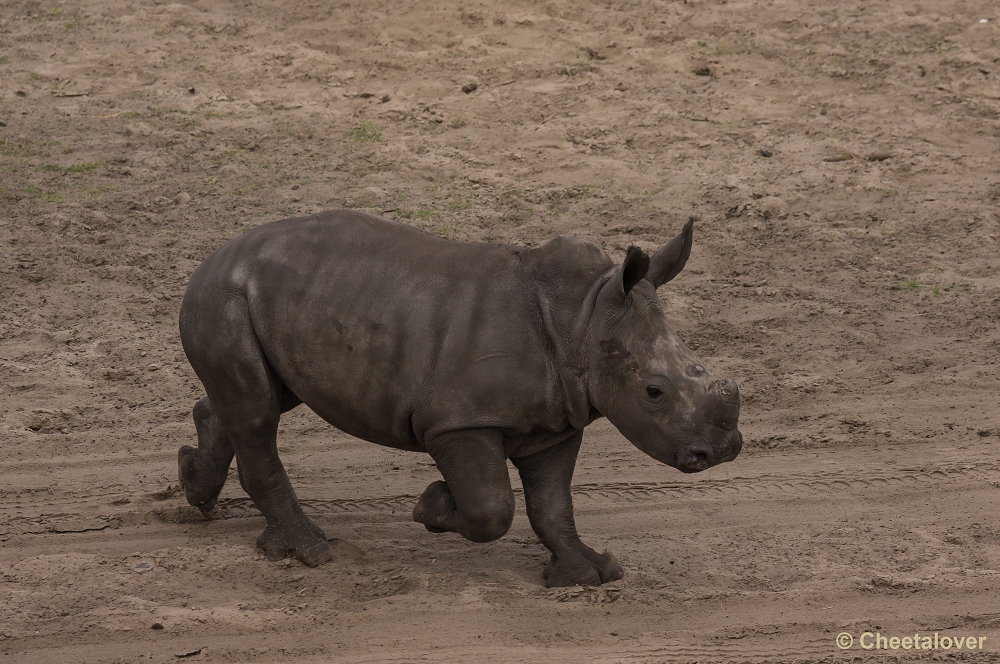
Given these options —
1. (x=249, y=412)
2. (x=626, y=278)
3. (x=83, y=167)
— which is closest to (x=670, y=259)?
(x=626, y=278)

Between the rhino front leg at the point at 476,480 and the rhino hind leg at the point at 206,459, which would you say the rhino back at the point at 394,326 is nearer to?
the rhino front leg at the point at 476,480

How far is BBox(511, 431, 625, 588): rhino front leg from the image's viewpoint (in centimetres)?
593

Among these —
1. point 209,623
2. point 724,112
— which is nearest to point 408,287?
point 209,623

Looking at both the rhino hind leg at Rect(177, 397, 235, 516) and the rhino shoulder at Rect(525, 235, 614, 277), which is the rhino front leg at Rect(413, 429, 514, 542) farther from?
the rhino hind leg at Rect(177, 397, 235, 516)

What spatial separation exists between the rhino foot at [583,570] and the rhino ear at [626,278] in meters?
1.26

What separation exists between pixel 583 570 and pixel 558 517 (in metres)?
0.26

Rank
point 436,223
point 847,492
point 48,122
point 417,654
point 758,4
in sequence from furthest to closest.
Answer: point 758,4
point 48,122
point 436,223
point 847,492
point 417,654

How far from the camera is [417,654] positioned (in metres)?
5.36

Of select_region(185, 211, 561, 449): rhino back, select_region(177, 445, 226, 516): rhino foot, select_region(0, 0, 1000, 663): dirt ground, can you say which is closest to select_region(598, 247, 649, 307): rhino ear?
select_region(185, 211, 561, 449): rhino back

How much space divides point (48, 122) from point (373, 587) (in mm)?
6615

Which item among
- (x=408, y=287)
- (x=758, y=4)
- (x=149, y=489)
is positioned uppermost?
(x=758, y=4)

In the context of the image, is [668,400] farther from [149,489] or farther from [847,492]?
[149,489]

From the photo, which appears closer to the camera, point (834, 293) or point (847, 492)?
point (847, 492)

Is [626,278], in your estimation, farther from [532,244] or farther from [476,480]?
[532,244]
